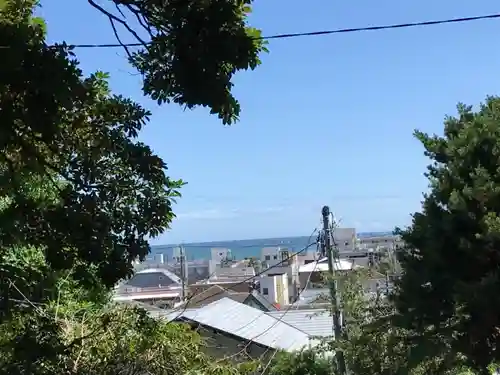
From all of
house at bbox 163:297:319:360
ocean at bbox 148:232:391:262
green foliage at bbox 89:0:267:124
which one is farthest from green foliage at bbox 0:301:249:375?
house at bbox 163:297:319:360

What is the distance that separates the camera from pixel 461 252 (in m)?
5.55

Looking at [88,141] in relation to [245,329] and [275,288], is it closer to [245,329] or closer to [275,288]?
[245,329]

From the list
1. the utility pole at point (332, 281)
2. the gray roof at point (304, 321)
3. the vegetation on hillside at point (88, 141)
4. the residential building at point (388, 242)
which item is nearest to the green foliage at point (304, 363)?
the utility pole at point (332, 281)

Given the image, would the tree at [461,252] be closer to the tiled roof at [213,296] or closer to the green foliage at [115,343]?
the green foliage at [115,343]

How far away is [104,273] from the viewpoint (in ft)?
10.5

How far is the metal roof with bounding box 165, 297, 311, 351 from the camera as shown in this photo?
1265cm

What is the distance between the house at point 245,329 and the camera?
1179 centimetres

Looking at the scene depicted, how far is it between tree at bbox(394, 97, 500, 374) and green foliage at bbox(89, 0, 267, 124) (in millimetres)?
2944

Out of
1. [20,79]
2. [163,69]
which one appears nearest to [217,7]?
[163,69]

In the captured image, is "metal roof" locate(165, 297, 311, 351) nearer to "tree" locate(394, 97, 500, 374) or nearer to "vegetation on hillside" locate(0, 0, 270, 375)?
"tree" locate(394, 97, 500, 374)

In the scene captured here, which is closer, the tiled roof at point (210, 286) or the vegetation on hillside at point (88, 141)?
the vegetation on hillside at point (88, 141)

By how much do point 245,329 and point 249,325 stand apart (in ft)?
1.79

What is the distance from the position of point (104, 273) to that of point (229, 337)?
960cm

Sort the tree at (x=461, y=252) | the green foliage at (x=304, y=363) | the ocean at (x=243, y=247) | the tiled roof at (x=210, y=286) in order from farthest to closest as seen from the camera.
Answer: the tiled roof at (x=210, y=286), the green foliage at (x=304, y=363), the ocean at (x=243, y=247), the tree at (x=461, y=252)
